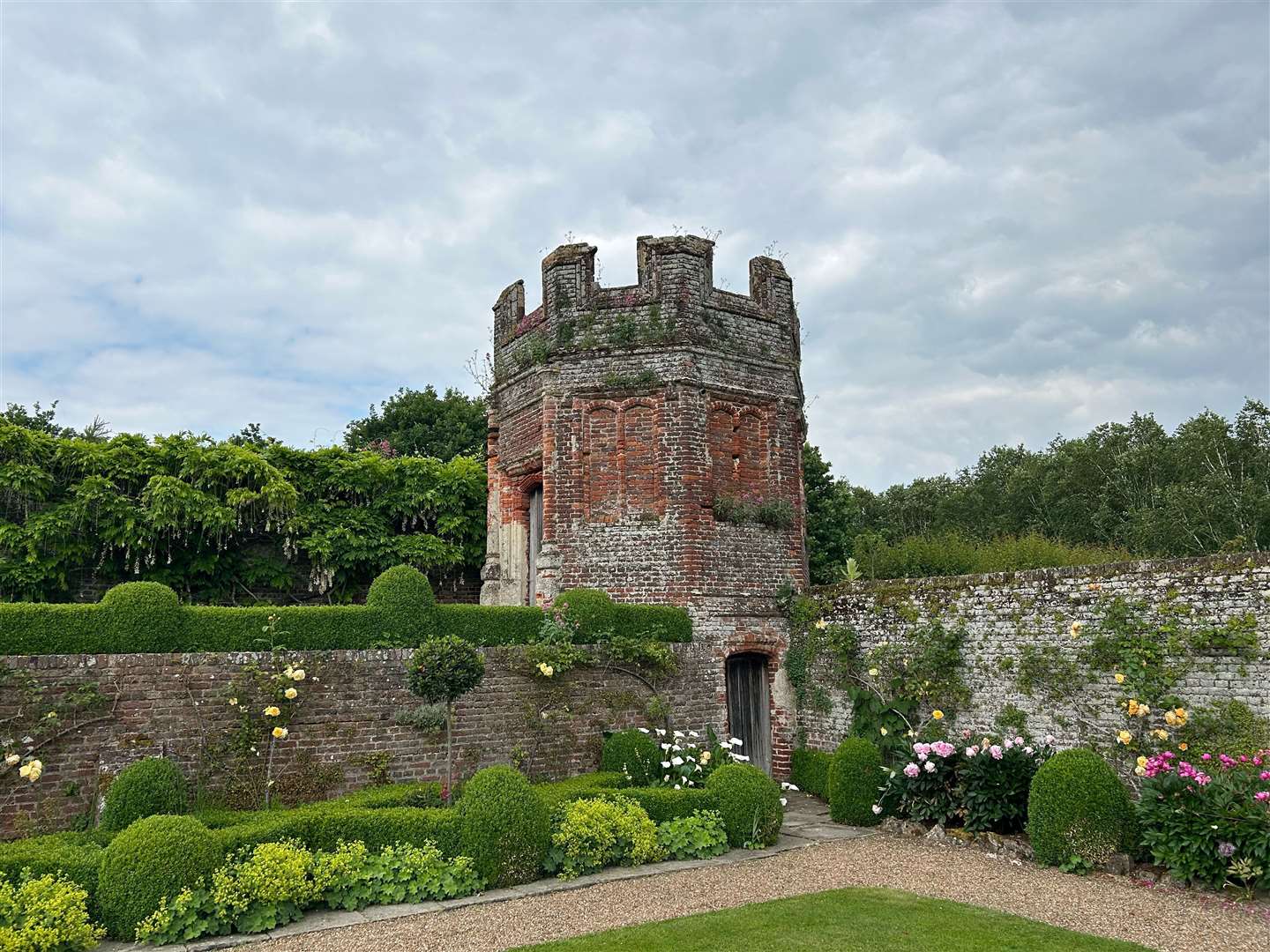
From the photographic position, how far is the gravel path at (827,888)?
6.68 meters

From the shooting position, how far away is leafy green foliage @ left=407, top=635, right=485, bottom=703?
9555 millimetres

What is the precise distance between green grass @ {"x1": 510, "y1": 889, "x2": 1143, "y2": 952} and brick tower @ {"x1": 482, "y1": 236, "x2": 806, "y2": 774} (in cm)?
547

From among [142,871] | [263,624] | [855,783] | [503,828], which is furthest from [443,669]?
[855,783]

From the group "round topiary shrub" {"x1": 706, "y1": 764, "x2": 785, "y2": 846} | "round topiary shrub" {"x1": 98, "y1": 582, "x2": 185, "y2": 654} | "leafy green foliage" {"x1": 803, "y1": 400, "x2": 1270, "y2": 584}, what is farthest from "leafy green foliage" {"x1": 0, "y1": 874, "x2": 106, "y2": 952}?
"leafy green foliage" {"x1": 803, "y1": 400, "x2": 1270, "y2": 584}

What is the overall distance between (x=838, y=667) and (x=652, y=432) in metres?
4.66

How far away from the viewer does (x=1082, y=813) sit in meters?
8.38

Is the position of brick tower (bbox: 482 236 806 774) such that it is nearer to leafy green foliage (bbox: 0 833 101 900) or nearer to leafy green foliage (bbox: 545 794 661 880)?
leafy green foliage (bbox: 545 794 661 880)

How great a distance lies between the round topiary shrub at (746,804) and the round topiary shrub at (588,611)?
283 centimetres

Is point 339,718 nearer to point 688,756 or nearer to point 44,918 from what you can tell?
point 44,918

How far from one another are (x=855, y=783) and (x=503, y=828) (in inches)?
199

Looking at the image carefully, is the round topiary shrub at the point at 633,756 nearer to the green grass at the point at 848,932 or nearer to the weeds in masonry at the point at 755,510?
the green grass at the point at 848,932

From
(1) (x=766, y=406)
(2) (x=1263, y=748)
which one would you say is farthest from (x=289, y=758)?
(2) (x=1263, y=748)

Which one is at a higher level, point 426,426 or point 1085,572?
point 426,426

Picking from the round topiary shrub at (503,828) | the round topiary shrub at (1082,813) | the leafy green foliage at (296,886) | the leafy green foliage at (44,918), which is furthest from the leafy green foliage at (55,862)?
the round topiary shrub at (1082,813)
